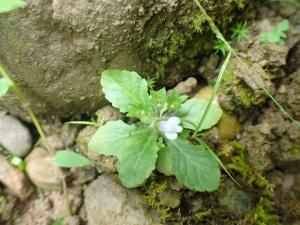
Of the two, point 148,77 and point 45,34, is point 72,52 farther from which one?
point 148,77

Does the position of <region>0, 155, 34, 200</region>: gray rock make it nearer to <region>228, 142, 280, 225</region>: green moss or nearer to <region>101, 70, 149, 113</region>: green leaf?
<region>101, 70, 149, 113</region>: green leaf

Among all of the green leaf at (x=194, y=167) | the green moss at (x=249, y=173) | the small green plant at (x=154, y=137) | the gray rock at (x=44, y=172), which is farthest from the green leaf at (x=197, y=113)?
the gray rock at (x=44, y=172)

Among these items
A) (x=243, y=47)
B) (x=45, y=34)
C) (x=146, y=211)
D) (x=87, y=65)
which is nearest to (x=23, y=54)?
(x=45, y=34)

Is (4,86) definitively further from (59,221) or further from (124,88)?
(59,221)

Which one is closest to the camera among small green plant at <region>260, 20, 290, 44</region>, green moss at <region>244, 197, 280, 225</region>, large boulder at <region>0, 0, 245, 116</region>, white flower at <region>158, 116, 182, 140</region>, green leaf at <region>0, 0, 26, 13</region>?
green leaf at <region>0, 0, 26, 13</region>

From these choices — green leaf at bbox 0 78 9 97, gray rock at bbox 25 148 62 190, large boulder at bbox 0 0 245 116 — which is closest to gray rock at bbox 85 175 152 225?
gray rock at bbox 25 148 62 190

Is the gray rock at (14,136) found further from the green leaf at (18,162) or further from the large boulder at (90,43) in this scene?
the large boulder at (90,43)

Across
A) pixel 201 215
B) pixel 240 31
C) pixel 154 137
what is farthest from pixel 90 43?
pixel 201 215
